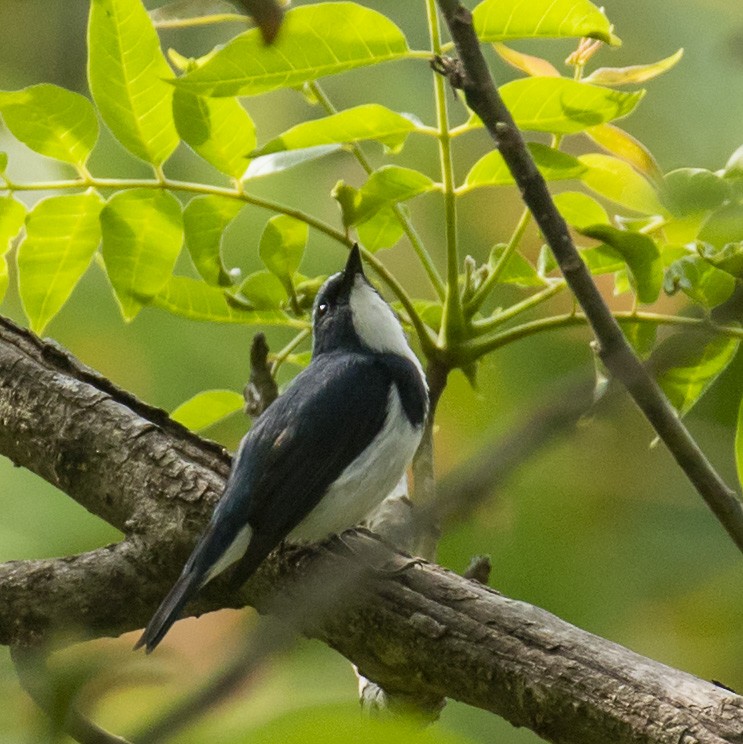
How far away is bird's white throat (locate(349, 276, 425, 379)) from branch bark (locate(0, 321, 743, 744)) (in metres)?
0.70

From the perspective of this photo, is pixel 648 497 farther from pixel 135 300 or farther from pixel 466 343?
pixel 135 300

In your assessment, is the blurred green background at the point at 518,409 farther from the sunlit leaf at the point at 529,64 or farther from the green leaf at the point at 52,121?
the sunlit leaf at the point at 529,64

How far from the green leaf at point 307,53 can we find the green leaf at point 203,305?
0.67m

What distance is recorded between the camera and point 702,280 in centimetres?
194

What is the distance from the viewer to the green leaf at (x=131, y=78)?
6.66 feet

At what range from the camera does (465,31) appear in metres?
1.23

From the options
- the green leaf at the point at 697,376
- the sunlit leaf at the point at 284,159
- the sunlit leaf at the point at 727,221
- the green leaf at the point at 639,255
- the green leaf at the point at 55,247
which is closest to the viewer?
the sunlit leaf at the point at 727,221

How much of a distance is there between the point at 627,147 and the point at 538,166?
6.7 inches

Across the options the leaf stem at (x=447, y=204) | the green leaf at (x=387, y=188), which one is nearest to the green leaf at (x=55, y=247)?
the green leaf at (x=387, y=188)

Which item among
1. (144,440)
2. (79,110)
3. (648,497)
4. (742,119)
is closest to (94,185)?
(79,110)

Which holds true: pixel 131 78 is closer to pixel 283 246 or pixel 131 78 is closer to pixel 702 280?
pixel 283 246

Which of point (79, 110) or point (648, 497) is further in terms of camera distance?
point (648, 497)

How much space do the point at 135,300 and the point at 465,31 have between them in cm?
119

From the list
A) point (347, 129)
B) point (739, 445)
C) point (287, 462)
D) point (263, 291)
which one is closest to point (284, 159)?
point (347, 129)
